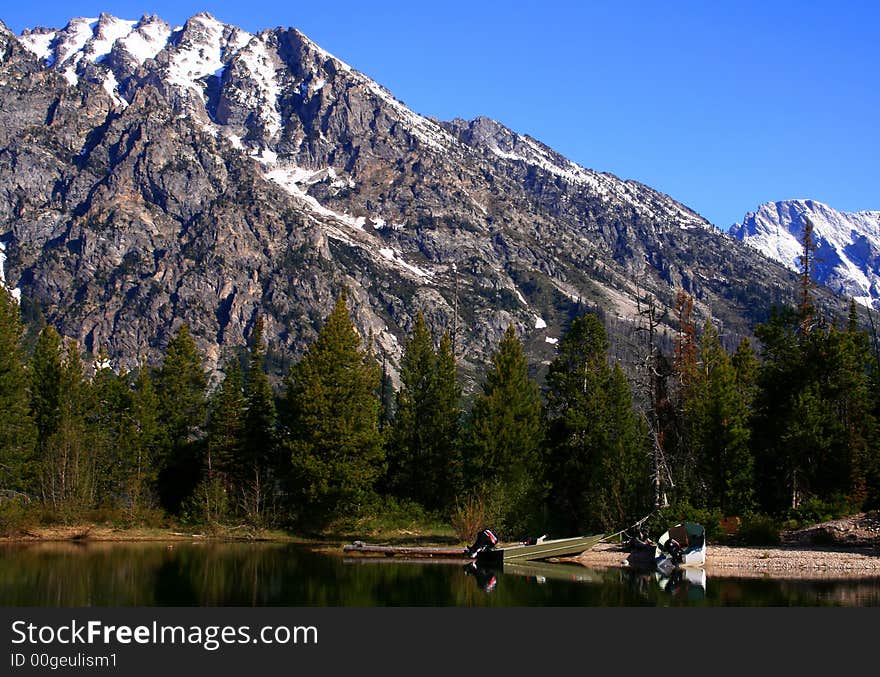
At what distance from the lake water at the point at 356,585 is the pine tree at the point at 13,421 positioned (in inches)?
586

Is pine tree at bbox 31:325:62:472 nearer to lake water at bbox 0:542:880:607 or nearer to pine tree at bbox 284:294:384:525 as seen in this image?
pine tree at bbox 284:294:384:525

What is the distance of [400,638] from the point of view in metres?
25.6

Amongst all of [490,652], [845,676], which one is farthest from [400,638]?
[845,676]

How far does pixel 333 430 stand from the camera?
63000 millimetres

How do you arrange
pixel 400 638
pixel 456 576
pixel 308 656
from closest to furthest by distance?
pixel 308 656 → pixel 400 638 → pixel 456 576

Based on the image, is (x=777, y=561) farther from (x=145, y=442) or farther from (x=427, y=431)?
(x=145, y=442)

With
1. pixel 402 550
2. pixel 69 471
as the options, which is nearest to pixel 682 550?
pixel 402 550

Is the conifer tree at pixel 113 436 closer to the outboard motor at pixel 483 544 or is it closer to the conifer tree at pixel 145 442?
the conifer tree at pixel 145 442

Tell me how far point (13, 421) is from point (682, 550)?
43660 millimetres

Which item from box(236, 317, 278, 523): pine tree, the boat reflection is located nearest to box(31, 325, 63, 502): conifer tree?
box(236, 317, 278, 523): pine tree

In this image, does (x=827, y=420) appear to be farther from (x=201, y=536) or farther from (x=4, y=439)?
(x=4, y=439)

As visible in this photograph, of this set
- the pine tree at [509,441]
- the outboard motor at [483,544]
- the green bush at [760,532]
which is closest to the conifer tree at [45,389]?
the pine tree at [509,441]

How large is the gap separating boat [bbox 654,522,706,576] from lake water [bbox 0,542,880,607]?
1.53 m

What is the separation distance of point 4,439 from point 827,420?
51414 millimetres
